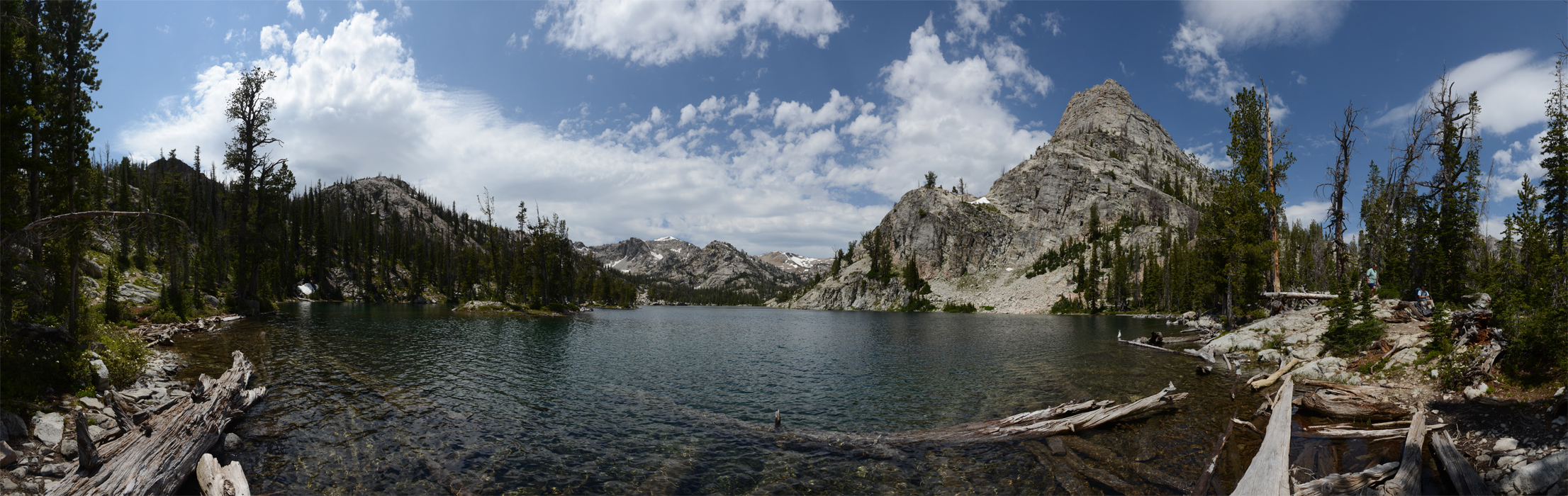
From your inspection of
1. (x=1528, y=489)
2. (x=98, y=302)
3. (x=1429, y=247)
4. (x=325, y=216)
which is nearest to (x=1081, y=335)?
(x=1429, y=247)

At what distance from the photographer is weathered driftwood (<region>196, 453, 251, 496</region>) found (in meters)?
9.77

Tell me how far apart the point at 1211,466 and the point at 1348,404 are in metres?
7.89

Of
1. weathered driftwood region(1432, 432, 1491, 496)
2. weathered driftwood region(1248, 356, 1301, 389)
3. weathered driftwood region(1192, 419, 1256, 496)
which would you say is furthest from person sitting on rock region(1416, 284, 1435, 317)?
weathered driftwood region(1432, 432, 1491, 496)

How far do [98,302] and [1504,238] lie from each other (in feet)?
243

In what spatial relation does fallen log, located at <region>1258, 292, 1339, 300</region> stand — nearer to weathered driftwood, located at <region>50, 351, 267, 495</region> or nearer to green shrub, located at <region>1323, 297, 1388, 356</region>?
green shrub, located at <region>1323, 297, 1388, 356</region>

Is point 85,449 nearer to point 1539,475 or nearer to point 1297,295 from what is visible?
point 1539,475

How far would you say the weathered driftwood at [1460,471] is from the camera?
8828 millimetres

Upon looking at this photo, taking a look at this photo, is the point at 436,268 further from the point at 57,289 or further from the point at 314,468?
the point at 314,468

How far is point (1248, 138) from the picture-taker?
129 ft

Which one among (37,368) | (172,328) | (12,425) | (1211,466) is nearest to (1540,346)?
(1211,466)

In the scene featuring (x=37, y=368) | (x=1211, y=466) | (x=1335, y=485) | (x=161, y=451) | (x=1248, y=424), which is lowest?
(x=1248, y=424)

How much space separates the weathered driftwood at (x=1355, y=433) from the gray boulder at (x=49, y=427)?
30.6 m

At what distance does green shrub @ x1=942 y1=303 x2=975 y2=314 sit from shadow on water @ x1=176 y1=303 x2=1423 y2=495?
12374cm

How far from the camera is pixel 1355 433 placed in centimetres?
1343
